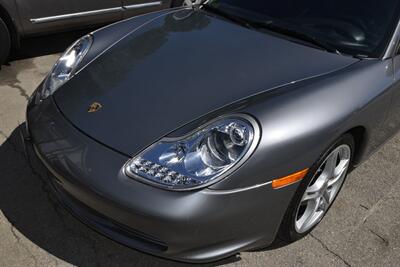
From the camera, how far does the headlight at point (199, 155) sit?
2.03m

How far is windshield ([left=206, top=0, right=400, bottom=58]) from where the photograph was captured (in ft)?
8.89

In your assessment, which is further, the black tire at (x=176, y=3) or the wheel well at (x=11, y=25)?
the black tire at (x=176, y=3)

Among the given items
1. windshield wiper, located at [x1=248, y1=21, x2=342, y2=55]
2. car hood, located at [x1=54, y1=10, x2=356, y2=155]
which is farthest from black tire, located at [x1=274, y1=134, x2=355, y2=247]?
windshield wiper, located at [x1=248, y1=21, x2=342, y2=55]

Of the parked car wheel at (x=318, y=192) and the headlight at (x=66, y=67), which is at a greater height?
the headlight at (x=66, y=67)

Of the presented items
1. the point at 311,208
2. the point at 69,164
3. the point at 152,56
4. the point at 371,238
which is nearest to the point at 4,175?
the point at 69,164

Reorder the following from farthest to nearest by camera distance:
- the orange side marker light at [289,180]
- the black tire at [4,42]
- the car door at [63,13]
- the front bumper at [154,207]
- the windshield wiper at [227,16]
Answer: the car door at [63,13]
the black tire at [4,42]
the windshield wiper at [227,16]
the orange side marker light at [289,180]
the front bumper at [154,207]

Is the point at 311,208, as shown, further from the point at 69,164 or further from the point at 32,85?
the point at 32,85

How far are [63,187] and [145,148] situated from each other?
0.51 metres

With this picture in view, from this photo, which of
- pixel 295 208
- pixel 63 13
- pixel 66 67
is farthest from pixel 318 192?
pixel 63 13

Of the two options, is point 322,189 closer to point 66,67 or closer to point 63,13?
point 66,67

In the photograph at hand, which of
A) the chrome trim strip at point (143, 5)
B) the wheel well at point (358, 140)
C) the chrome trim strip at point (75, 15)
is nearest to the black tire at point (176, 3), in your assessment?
the chrome trim strip at point (143, 5)

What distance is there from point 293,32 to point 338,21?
0.28 meters

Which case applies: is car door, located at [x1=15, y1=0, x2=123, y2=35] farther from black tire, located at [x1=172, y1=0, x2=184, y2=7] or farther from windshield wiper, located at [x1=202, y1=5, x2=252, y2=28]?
windshield wiper, located at [x1=202, y1=5, x2=252, y2=28]

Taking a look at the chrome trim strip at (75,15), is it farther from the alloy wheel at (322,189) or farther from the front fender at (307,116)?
the alloy wheel at (322,189)
